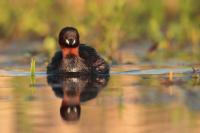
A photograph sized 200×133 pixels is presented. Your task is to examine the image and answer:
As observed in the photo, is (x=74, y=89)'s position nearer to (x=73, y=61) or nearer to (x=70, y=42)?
(x=73, y=61)

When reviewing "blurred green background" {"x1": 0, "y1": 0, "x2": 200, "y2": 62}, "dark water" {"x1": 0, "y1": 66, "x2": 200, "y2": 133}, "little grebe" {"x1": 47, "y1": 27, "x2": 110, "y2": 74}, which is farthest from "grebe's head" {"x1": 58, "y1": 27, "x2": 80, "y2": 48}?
"blurred green background" {"x1": 0, "y1": 0, "x2": 200, "y2": 62}

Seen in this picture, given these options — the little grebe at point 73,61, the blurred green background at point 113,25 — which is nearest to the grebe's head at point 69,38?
the little grebe at point 73,61

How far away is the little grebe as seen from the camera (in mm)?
10172

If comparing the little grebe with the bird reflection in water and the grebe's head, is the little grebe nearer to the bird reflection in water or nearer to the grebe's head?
the grebe's head

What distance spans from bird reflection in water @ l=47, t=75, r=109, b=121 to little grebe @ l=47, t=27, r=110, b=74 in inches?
7.6

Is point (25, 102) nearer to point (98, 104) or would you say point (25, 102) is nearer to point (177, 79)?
point (98, 104)

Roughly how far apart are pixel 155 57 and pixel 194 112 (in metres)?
5.53

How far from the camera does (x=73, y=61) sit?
10.2 metres

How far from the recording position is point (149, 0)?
1467cm

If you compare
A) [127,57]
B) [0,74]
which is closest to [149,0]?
[127,57]

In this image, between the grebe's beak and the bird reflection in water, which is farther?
the grebe's beak

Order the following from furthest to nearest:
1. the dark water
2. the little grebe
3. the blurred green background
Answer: the blurred green background, the little grebe, the dark water

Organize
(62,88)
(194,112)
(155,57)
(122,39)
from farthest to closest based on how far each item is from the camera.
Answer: (122,39), (155,57), (62,88), (194,112)

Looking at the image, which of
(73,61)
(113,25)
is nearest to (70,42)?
(73,61)
